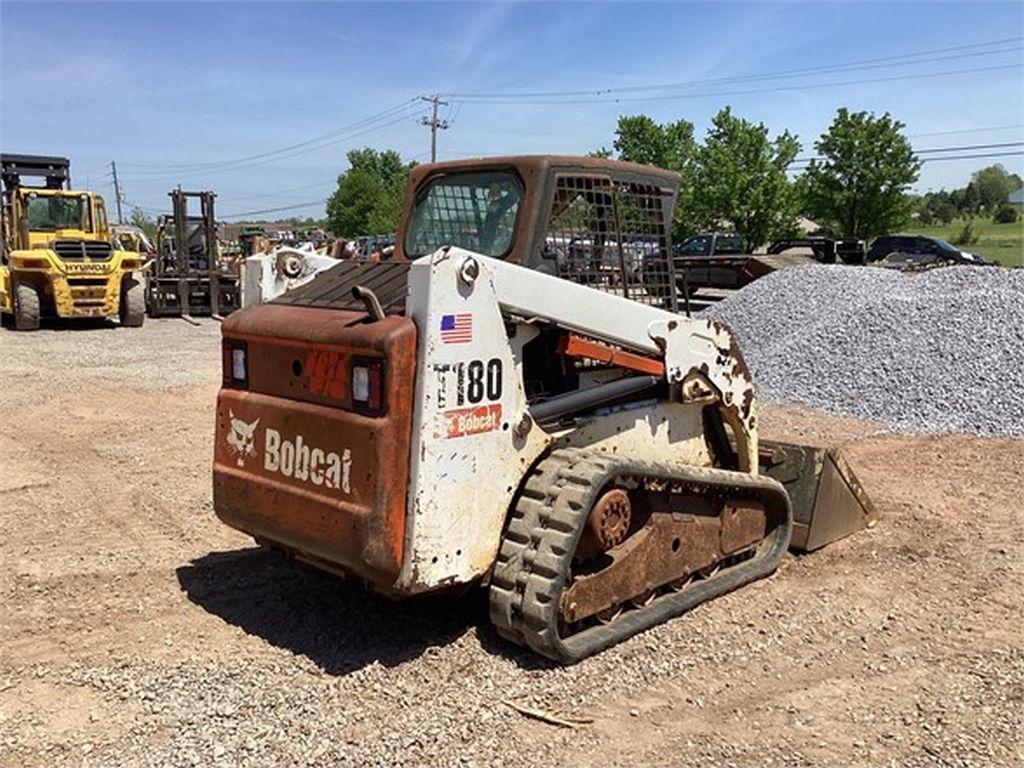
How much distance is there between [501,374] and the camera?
12.4 ft

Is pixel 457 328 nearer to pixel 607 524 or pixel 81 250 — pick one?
pixel 607 524

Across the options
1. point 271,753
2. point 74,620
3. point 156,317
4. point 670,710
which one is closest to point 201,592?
point 74,620

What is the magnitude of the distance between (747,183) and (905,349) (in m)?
25.1

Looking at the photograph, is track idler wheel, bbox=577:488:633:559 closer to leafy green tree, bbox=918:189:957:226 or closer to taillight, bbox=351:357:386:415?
taillight, bbox=351:357:386:415

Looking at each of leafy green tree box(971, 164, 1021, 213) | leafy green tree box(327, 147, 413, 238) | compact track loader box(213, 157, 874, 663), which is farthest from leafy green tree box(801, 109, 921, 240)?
leafy green tree box(971, 164, 1021, 213)

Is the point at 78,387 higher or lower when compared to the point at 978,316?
lower

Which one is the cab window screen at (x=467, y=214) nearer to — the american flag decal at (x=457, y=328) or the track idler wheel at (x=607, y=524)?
the american flag decal at (x=457, y=328)

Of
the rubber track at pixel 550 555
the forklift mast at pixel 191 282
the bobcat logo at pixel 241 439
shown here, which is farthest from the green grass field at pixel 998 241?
the bobcat logo at pixel 241 439

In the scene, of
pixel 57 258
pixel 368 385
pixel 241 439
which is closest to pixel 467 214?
pixel 368 385

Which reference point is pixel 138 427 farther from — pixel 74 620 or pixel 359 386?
pixel 359 386

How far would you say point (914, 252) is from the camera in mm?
25109

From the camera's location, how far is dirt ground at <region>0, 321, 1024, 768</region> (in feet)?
11.0

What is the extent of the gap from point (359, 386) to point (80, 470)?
470 cm

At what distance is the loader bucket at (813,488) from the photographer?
5.45 metres
